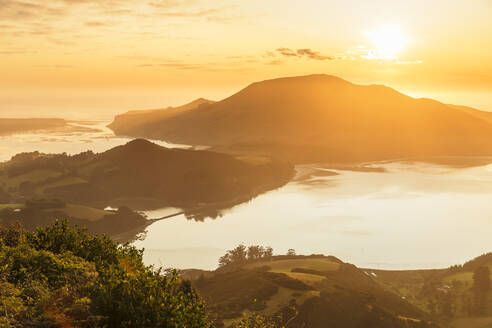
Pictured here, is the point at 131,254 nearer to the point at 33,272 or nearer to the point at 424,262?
the point at 33,272

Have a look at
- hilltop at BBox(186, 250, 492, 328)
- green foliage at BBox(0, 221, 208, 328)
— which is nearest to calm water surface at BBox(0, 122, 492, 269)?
hilltop at BBox(186, 250, 492, 328)

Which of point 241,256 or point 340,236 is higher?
point 340,236

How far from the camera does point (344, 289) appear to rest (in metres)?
78.6

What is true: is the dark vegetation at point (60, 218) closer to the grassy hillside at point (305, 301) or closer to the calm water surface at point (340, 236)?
the calm water surface at point (340, 236)

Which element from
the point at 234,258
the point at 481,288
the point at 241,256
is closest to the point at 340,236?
the point at 241,256

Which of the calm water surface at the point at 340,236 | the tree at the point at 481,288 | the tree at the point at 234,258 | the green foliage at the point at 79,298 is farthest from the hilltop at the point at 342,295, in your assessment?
the green foliage at the point at 79,298

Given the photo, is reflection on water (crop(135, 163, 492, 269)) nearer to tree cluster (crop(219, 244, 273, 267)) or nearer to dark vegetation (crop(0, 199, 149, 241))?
tree cluster (crop(219, 244, 273, 267))

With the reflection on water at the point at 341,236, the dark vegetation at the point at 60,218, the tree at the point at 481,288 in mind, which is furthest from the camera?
the dark vegetation at the point at 60,218

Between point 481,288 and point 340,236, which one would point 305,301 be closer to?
point 481,288

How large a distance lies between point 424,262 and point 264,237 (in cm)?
5532

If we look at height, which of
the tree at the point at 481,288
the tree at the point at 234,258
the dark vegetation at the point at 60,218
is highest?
the dark vegetation at the point at 60,218

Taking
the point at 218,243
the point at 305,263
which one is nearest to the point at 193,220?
the point at 218,243

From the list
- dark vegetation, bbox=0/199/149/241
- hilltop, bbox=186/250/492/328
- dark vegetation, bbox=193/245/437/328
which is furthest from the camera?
dark vegetation, bbox=0/199/149/241

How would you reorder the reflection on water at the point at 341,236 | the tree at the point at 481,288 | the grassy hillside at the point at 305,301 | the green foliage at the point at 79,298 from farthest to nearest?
the reflection on water at the point at 341,236
the tree at the point at 481,288
the grassy hillside at the point at 305,301
the green foliage at the point at 79,298
